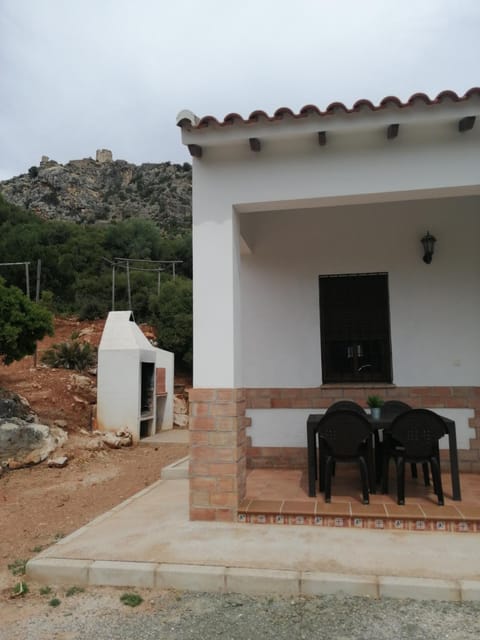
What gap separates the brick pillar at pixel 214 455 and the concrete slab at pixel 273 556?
0.51 feet

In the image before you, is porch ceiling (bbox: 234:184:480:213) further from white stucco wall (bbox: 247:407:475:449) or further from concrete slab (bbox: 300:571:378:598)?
concrete slab (bbox: 300:571:378:598)

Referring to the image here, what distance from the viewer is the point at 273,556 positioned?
3.53 metres

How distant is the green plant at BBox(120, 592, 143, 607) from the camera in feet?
10.1

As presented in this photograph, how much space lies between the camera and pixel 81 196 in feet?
186

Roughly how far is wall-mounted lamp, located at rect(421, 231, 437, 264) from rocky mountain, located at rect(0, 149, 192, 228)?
44.8 meters

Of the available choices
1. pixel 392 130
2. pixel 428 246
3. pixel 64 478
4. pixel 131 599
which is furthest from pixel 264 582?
pixel 64 478

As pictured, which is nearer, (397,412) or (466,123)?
Result: (466,123)

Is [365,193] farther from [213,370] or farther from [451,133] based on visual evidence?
[213,370]

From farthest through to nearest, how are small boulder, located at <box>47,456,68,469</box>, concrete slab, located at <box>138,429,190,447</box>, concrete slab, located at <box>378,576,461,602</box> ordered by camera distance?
concrete slab, located at <box>138,429,190,447</box> → small boulder, located at <box>47,456,68,469</box> → concrete slab, located at <box>378,576,461,602</box>

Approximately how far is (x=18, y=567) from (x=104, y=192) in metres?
60.5

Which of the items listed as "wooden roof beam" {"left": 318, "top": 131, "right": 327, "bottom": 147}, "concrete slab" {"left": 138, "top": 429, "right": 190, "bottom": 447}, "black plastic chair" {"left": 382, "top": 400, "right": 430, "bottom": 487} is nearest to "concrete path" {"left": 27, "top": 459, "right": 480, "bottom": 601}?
"black plastic chair" {"left": 382, "top": 400, "right": 430, "bottom": 487}

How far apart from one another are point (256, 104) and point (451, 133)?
1.85m

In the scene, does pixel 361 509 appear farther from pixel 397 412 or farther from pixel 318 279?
pixel 318 279

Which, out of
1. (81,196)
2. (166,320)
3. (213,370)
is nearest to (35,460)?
(213,370)
